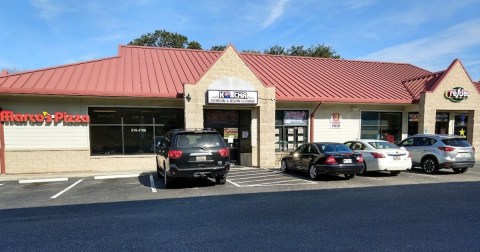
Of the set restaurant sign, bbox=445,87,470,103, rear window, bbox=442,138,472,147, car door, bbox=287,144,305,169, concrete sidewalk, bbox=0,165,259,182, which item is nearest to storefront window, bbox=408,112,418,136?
restaurant sign, bbox=445,87,470,103

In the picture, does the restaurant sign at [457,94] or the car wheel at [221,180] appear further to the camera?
the restaurant sign at [457,94]

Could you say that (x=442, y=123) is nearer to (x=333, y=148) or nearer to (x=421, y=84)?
(x=421, y=84)

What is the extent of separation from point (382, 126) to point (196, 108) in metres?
11.5

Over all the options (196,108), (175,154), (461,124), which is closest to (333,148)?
(175,154)

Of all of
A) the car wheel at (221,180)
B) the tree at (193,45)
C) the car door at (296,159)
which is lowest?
the car wheel at (221,180)

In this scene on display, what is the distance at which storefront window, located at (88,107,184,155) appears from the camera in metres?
14.5

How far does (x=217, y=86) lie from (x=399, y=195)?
867 centimetres

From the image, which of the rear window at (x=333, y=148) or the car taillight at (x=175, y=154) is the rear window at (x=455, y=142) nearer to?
the rear window at (x=333, y=148)

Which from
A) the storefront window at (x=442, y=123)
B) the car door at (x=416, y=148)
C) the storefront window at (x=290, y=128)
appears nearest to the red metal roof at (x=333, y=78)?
the storefront window at (x=290, y=128)

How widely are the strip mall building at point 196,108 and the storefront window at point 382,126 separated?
6 cm

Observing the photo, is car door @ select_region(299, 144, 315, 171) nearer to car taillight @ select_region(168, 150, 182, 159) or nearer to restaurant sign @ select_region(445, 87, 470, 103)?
car taillight @ select_region(168, 150, 182, 159)

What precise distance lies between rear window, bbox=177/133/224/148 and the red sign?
6862 millimetres

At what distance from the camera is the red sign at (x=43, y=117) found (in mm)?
13312

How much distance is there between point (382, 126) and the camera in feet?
60.7
